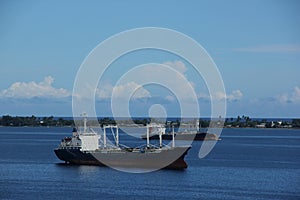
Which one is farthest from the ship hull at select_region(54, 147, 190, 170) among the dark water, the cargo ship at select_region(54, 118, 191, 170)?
the dark water

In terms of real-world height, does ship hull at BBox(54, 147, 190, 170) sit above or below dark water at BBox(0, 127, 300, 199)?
above

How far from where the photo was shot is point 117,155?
199 ft

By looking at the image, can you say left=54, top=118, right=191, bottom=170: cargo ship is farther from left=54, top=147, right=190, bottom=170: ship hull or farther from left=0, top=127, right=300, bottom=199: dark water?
left=0, top=127, right=300, bottom=199: dark water

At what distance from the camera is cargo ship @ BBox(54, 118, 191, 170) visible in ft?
195

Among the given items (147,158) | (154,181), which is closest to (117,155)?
(147,158)

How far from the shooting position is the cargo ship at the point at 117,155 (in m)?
59.5

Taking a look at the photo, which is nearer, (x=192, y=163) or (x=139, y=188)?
(x=139, y=188)

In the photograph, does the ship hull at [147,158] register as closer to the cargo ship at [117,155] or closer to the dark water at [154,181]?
the cargo ship at [117,155]

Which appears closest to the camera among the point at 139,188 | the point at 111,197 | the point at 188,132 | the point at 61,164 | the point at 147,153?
the point at 111,197

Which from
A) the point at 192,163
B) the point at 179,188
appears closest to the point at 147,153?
the point at 192,163

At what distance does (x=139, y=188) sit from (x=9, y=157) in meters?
31.2

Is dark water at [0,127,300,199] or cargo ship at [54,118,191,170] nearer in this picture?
dark water at [0,127,300,199]

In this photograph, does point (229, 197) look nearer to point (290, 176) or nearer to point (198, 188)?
point (198, 188)

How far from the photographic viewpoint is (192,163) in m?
66.9
